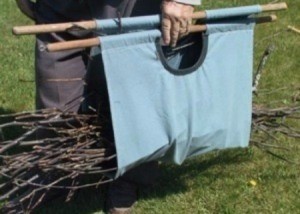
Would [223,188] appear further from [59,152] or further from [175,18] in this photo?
[175,18]

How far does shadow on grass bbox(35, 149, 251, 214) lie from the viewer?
3793 mm

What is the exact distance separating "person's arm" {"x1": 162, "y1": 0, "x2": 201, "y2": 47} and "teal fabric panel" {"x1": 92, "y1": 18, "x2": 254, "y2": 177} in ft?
0.16

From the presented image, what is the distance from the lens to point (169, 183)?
3.95 meters

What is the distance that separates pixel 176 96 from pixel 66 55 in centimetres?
58

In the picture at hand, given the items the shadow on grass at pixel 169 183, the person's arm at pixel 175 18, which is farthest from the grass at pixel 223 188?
the person's arm at pixel 175 18

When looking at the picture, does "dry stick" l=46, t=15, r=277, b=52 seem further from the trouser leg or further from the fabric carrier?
the trouser leg

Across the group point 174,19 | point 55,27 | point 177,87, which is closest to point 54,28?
point 55,27

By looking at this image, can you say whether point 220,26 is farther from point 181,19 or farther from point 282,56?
point 282,56

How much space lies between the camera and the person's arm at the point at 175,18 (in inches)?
117

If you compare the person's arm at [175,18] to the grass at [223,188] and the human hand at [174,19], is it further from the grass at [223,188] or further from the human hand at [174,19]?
the grass at [223,188]

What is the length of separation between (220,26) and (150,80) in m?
0.38

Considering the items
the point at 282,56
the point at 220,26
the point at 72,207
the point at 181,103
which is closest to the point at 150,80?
the point at 181,103

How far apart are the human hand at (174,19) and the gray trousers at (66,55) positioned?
12.4 inches

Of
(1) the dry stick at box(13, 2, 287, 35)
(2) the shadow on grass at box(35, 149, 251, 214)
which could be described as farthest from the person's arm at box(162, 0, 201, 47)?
(2) the shadow on grass at box(35, 149, 251, 214)
